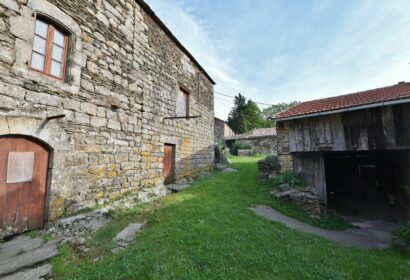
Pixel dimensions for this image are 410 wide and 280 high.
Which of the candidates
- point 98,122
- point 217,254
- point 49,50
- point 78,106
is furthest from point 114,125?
point 217,254

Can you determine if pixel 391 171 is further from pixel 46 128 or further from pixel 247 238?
pixel 46 128

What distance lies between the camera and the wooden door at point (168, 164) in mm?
7879

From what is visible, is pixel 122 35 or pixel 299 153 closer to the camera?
pixel 122 35

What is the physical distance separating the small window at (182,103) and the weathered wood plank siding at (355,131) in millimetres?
4727

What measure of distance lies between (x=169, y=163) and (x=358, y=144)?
21.9 ft

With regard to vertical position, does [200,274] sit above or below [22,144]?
below

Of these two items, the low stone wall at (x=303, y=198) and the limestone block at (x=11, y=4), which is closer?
the limestone block at (x=11, y=4)

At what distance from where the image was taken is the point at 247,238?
12.2 feet

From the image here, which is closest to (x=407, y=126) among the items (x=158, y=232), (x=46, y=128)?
(x=158, y=232)

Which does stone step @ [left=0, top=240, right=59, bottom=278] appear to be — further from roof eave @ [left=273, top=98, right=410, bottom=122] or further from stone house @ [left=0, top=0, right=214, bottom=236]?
roof eave @ [left=273, top=98, right=410, bottom=122]

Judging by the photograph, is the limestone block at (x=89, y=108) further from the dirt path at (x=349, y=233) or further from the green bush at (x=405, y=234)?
the green bush at (x=405, y=234)

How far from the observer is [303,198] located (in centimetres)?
649

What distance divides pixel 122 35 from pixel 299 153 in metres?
7.22

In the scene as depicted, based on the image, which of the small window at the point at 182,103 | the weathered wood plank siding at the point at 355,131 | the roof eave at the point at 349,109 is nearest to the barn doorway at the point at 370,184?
the weathered wood plank siding at the point at 355,131
